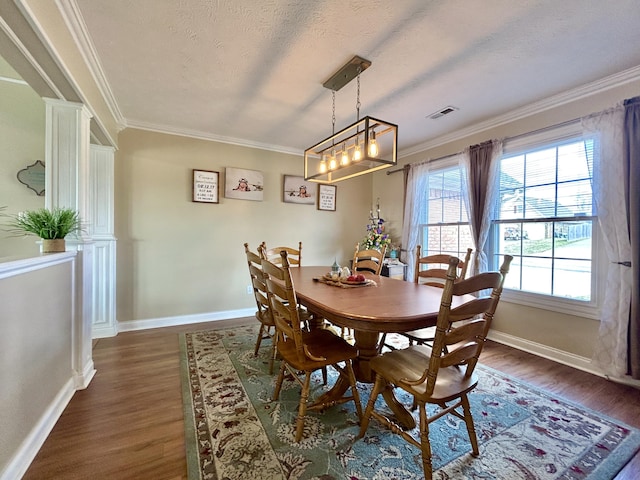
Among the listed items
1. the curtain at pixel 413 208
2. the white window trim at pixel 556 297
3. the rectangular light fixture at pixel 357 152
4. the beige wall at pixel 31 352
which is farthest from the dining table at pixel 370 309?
the curtain at pixel 413 208

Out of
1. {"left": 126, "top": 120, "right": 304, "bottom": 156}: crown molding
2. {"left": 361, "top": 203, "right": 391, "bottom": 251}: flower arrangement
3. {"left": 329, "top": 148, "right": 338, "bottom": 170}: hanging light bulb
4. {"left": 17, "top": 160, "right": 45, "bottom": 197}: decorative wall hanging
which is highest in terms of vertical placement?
{"left": 126, "top": 120, "right": 304, "bottom": 156}: crown molding

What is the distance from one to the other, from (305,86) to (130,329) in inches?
133

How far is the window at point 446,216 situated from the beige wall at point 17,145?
15.0 ft

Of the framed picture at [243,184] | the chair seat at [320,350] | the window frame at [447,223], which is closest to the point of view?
the chair seat at [320,350]

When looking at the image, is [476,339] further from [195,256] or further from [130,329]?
[130,329]

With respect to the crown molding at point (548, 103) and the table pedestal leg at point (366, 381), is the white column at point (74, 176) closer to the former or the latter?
the table pedestal leg at point (366, 381)

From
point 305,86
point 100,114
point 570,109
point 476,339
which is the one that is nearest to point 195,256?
point 100,114

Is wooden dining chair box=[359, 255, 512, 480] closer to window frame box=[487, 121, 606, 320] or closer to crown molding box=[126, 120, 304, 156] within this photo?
window frame box=[487, 121, 606, 320]

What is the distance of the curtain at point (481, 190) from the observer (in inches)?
121

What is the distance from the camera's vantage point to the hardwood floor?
4.46 ft

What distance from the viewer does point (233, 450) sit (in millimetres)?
1442

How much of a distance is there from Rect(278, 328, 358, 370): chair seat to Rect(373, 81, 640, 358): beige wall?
2.25 m

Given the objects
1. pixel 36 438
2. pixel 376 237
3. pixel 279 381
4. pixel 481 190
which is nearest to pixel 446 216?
pixel 481 190

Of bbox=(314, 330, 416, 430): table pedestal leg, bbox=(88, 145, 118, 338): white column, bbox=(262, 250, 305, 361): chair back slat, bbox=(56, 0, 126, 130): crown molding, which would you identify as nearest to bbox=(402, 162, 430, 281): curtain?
bbox=(314, 330, 416, 430): table pedestal leg
